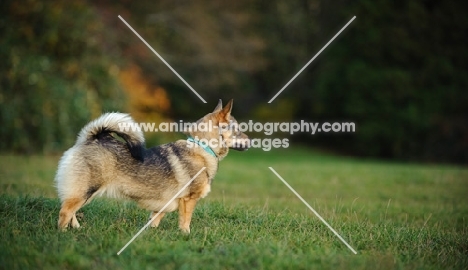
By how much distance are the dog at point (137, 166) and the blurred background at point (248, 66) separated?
11.9 metres

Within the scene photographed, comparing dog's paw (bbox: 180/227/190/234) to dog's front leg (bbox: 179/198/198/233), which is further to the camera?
dog's front leg (bbox: 179/198/198/233)

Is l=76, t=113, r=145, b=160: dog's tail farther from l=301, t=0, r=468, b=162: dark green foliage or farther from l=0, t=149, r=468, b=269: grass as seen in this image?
l=301, t=0, r=468, b=162: dark green foliage

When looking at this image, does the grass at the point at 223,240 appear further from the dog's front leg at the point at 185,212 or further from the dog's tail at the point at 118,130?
the dog's tail at the point at 118,130

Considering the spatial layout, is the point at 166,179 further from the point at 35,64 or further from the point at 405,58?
the point at 405,58

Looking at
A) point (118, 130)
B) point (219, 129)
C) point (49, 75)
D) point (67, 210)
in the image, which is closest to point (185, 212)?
point (219, 129)

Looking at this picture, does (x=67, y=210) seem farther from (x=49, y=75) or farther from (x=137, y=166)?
(x=49, y=75)

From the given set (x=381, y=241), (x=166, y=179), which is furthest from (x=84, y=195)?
(x=381, y=241)

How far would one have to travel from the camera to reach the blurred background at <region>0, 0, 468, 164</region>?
18078mm

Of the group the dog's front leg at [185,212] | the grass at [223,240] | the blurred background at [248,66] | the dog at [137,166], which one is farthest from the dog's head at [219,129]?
the blurred background at [248,66]

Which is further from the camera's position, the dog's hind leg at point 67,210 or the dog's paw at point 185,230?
the dog's paw at point 185,230

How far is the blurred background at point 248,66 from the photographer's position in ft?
59.3

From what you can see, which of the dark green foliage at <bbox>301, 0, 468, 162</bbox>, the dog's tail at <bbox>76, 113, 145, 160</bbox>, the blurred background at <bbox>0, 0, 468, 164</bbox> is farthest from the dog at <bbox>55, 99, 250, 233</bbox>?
the dark green foliage at <bbox>301, 0, 468, 162</bbox>

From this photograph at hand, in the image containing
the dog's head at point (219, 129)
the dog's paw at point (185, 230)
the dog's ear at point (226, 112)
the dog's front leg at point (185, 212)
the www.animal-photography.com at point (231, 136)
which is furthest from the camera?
the dog's head at point (219, 129)

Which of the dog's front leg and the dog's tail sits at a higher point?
the dog's tail
